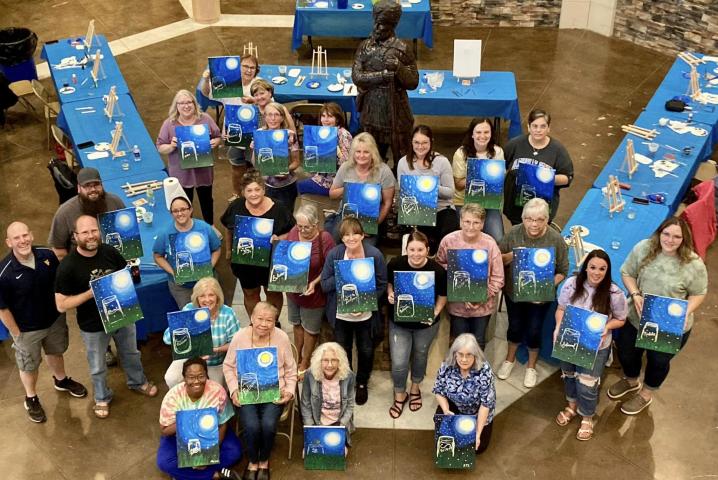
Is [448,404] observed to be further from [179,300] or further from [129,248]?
[129,248]

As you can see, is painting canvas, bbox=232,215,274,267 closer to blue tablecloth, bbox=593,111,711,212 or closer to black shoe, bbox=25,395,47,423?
black shoe, bbox=25,395,47,423

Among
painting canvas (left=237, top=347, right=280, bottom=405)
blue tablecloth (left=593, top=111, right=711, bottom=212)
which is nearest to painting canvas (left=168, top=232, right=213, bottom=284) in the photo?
painting canvas (left=237, top=347, right=280, bottom=405)

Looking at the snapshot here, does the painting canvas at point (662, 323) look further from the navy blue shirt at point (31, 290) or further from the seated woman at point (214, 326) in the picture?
the navy blue shirt at point (31, 290)

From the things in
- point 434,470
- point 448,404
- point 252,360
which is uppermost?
point 252,360

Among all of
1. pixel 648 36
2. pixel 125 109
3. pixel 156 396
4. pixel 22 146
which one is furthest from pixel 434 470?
pixel 648 36

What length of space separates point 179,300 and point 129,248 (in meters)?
0.57

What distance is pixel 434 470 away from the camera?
243 inches

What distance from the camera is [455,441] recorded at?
5.94m

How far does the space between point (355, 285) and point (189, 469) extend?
5.62 feet

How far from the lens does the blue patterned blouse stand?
231 inches

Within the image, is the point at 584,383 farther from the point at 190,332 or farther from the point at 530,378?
the point at 190,332

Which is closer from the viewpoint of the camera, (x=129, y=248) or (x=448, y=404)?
(x=448, y=404)

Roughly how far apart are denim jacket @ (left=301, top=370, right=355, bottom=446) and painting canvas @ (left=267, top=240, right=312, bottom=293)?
26.6 inches

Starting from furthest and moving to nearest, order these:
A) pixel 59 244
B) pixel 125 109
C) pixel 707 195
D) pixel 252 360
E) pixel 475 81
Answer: pixel 475 81 → pixel 125 109 → pixel 707 195 → pixel 59 244 → pixel 252 360
